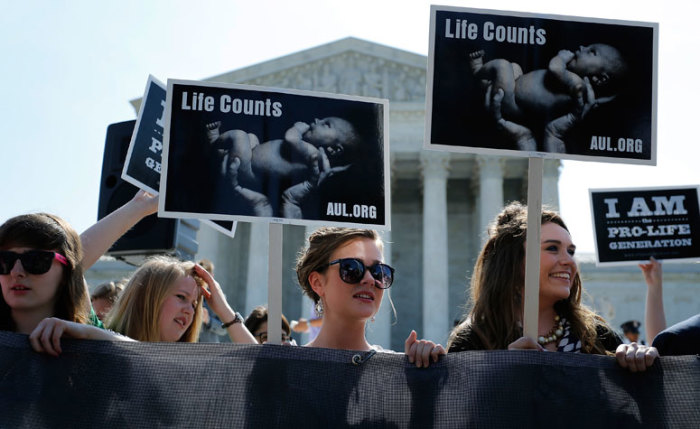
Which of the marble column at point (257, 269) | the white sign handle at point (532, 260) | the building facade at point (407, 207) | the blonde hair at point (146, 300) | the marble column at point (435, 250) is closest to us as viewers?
the white sign handle at point (532, 260)

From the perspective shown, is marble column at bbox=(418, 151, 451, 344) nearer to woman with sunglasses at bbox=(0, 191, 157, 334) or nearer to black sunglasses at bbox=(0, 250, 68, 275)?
woman with sunglasses at bbox=(0, 191, 157, 334)

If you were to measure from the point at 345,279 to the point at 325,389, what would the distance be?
2.72 ft

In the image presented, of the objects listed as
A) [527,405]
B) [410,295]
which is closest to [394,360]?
[527,405]

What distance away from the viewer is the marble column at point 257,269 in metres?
35.3

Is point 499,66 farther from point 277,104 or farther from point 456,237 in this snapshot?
point 456,237

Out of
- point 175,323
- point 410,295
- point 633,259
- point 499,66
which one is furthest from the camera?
point 410,295

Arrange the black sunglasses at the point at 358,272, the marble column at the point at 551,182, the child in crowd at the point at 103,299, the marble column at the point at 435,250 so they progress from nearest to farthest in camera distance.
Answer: the black sunglasses at the point at 358,272, the child in crowd at the point at 103,299, the marble column at the point at 435,250, the marble column at the point at 551,182

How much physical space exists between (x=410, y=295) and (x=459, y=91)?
39.2m

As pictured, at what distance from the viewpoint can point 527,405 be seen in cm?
316

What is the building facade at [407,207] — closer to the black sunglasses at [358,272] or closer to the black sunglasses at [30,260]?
the black sunglasses at [358,272]

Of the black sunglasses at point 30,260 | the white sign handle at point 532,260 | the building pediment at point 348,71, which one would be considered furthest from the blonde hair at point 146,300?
the building pediment at point 348,71

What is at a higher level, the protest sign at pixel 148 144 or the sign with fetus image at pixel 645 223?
the protest sign at pixel 148 144

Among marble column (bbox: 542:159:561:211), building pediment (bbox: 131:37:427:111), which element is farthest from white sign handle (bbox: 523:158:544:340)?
building pediment (bbox: 131:37:427:111)

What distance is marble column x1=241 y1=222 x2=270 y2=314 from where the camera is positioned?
1391 inches
